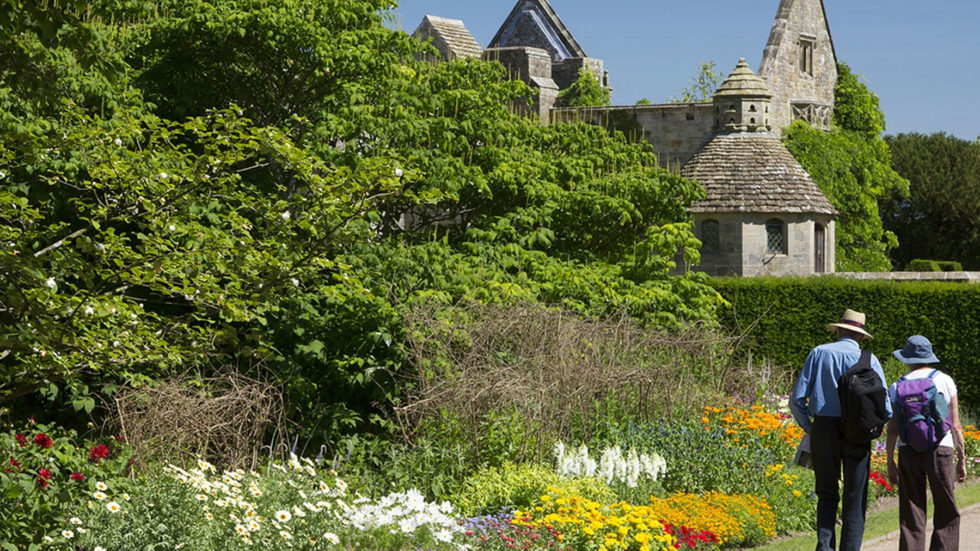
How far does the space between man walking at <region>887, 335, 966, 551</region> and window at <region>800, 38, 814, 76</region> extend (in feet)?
85.6

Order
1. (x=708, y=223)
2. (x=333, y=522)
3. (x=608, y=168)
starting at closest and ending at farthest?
(x=333, y=522) < (x=608, y=168) < (x=708, y=223)

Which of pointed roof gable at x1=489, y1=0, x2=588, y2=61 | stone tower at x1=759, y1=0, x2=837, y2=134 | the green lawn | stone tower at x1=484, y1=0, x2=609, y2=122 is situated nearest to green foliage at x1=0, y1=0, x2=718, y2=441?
the green lawn

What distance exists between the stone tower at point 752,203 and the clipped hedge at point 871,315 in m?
6.45

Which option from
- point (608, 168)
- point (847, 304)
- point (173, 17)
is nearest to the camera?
point (173, 17)

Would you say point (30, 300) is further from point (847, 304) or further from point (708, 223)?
point (708, 223)

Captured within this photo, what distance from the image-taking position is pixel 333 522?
314 inches

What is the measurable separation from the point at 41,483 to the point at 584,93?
86.7ft

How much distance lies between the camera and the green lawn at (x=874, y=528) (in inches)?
393

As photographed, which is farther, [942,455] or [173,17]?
[173,17]

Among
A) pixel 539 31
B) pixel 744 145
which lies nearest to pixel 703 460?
pixel 744 145

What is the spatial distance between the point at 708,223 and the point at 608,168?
33.5 ft

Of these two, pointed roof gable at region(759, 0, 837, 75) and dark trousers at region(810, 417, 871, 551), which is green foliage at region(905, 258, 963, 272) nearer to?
pointed roof gable at region(759, 0, 837, 75)

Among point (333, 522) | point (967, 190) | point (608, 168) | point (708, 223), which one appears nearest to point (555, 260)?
point (608, 168)

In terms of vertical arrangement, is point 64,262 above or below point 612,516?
above
